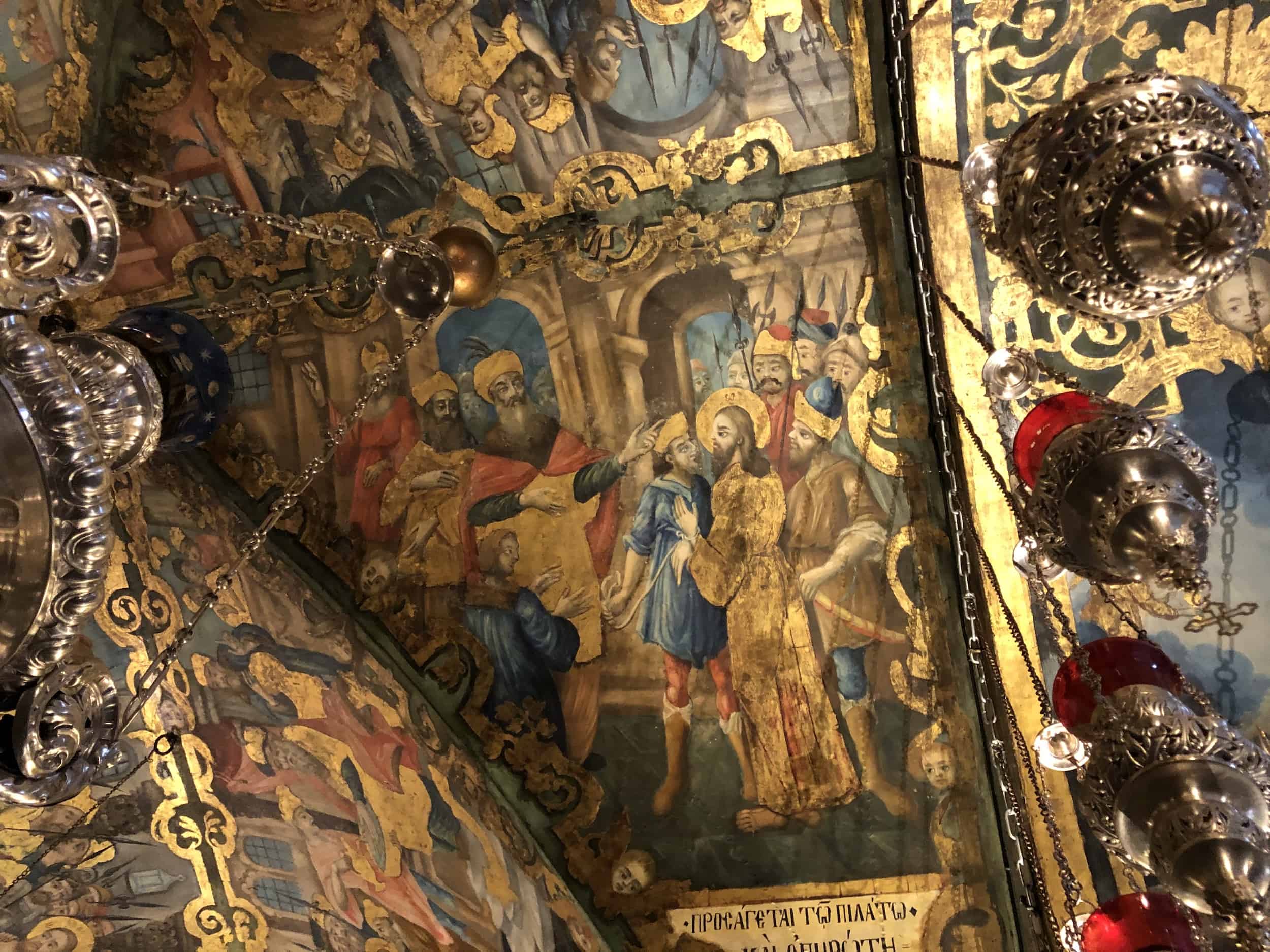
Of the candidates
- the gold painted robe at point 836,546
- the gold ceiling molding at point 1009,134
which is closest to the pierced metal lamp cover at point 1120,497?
the gold ceiling molding at point 1009,134

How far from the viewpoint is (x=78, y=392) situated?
1655mm

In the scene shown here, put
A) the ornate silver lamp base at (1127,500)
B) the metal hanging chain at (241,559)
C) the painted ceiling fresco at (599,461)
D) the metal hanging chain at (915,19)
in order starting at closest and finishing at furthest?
the ornate silver lamp base at (1127,500), the metal hanging chain at (241,559), the metal hanging chain at (915,19), the painted ceiling fresco at (599,461)

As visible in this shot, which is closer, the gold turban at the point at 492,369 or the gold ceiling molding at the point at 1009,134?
the gold ceiling molding at the point at 1009,134

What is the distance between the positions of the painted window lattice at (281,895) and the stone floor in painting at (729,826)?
2.05 m

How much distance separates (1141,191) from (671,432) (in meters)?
2.72

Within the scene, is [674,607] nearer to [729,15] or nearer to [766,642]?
[766,642]

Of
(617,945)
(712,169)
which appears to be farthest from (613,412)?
(617,945)

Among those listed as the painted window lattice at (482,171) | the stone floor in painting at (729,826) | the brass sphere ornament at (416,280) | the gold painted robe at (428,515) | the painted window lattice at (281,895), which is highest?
the painted window lattice at (482,171)

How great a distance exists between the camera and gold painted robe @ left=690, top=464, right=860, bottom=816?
4457 millimetres

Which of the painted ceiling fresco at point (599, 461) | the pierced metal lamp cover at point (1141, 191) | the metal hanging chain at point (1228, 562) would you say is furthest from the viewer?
the painted ceiling fresco at point (599, 461)

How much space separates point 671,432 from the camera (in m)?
4.48

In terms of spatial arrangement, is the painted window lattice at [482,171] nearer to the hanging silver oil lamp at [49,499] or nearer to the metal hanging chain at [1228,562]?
the hanging silver oil lamp at [49,499]

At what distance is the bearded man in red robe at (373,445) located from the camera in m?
4.66

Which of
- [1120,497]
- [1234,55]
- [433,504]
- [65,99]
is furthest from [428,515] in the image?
[1234,55]
